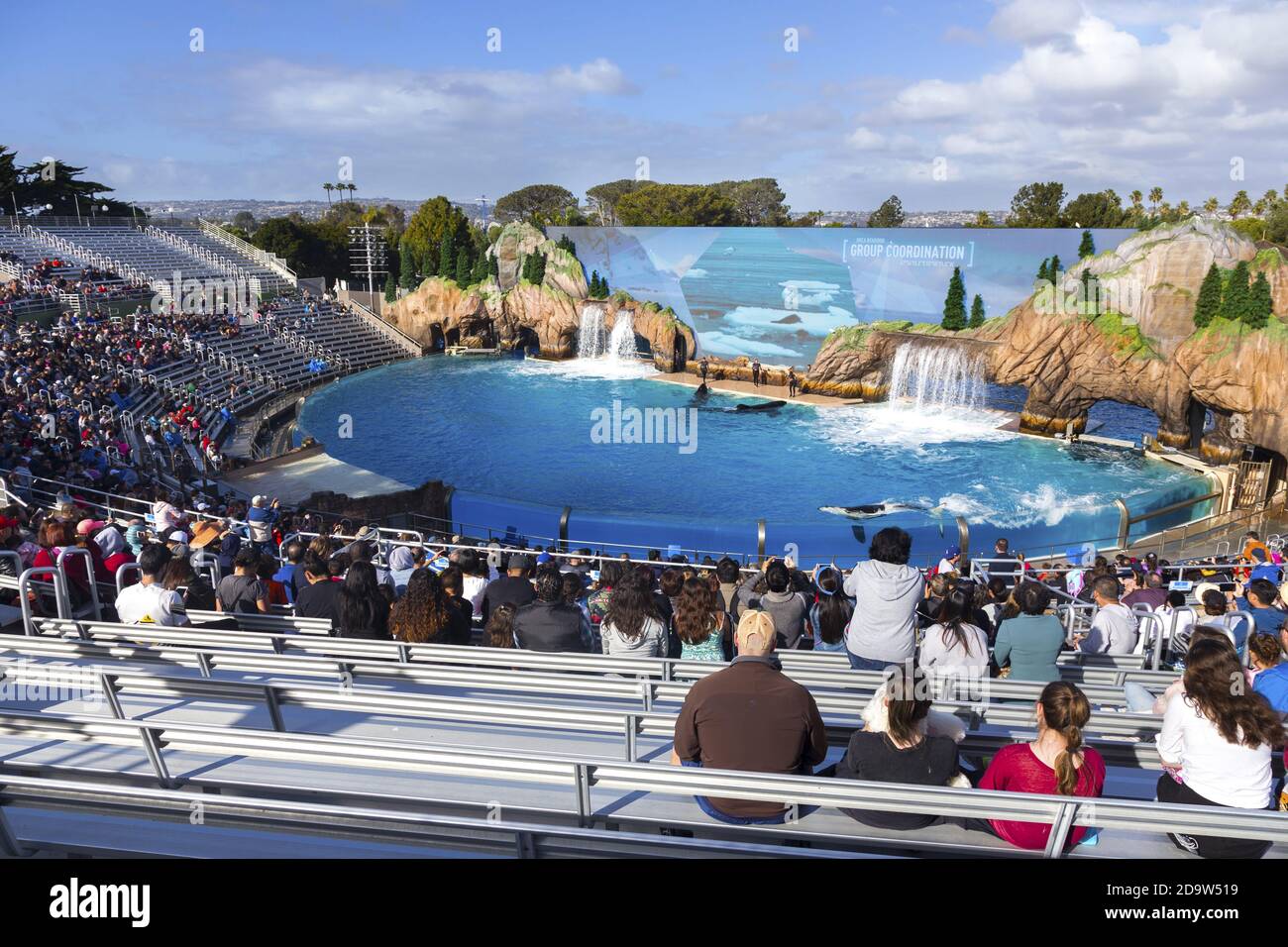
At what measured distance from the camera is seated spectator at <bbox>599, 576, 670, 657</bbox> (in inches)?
212

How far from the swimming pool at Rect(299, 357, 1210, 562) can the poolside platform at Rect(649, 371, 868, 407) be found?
3.69 feet

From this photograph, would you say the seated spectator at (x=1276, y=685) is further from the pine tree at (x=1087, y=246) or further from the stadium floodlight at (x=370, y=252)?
the stadium floodlight at (x=370, y=252)

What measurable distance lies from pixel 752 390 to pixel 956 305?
9.31 meters

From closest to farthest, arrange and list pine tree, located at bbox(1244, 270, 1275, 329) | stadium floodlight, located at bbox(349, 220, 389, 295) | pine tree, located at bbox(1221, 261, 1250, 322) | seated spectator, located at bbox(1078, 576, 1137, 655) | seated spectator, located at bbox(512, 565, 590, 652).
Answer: seated spectator, located at bbox(512, 565, 590, 652) < seated spectator, located at bbox(1078, 576, 1137, 655) < pine tree, located at bbox(1244, 270, 1275, 329) < pine tree, located at bbox(1221, 261, 1250, 322) < stadium floodlight, located at bbox(349, 220, 389, 295)

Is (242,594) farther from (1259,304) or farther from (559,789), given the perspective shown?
(1259,304)

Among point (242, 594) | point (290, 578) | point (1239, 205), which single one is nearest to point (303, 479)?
point (290, 578)

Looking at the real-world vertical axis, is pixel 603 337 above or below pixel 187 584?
above

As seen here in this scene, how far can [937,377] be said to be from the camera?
34344 mm

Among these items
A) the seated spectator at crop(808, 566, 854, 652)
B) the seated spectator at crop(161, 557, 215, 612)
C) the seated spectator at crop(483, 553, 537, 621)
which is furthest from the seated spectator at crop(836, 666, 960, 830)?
the seated spectator at crop(161, 557, 215, 612)

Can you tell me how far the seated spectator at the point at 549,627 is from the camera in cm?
554

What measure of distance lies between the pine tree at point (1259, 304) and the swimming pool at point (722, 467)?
4.83 m

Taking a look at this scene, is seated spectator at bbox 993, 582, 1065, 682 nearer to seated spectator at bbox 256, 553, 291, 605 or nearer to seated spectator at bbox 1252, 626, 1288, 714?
seated spectator at bbox 1252, 626, 1288, 714
